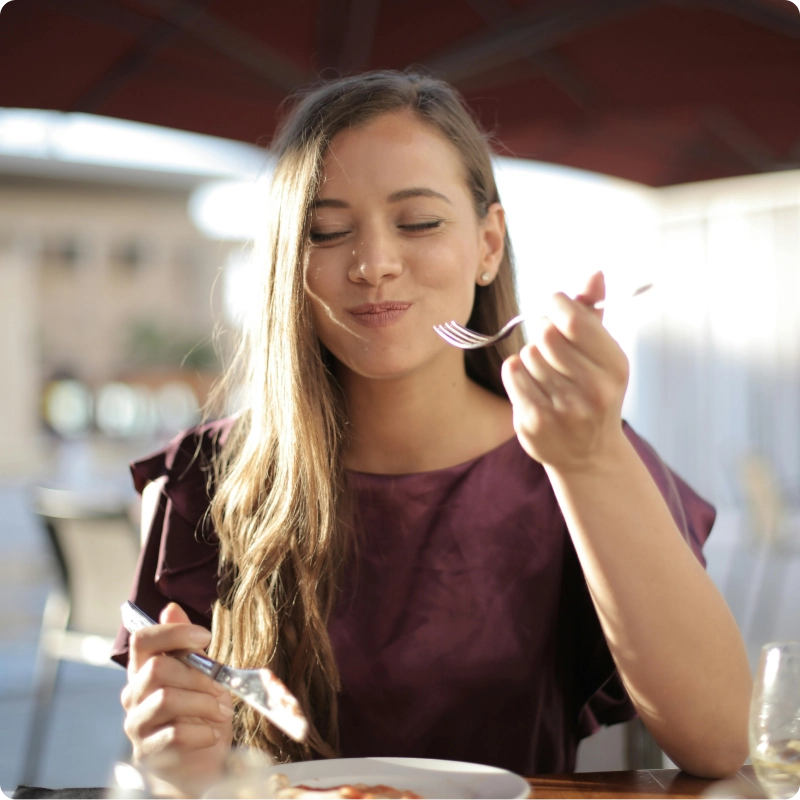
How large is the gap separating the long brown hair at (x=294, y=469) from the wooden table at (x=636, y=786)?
0.42 metres

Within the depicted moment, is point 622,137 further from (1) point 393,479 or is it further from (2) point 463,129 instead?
Answer: (1) point 393,479

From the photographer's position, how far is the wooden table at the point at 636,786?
869 mm

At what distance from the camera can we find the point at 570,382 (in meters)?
0.85

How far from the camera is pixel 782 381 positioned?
30.0ft

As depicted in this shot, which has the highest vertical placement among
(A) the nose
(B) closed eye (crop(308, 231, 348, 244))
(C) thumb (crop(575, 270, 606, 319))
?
(B) closed eye (crop(308, 231, 348, 244))

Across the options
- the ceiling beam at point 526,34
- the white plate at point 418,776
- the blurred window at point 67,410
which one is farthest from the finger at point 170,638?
the blurred window at point 67,410

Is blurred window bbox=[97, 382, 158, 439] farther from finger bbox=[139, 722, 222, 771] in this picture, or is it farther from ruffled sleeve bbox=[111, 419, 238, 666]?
finger bbox=[139, 722, 222, 771]

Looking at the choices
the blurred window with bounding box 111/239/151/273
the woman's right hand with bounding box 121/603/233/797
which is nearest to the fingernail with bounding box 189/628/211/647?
the woman's right hand with bounding box 121/603/233/797

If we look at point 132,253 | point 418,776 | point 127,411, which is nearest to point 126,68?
point 418,776

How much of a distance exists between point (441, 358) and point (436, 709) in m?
0.51

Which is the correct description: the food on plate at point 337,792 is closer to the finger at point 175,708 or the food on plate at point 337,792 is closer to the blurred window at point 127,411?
the finger at point 175,708

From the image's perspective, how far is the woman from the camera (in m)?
1.28

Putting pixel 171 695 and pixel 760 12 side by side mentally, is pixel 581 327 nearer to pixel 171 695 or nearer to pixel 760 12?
pixel 171 695

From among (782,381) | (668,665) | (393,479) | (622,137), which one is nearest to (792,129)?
(622,137)
